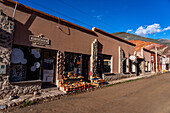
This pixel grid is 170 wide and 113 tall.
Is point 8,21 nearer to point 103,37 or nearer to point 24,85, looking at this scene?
point 24,85

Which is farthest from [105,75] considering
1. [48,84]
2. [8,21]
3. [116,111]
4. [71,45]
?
[8,21]

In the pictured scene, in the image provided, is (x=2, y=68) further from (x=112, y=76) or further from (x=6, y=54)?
(x=112, y=76)

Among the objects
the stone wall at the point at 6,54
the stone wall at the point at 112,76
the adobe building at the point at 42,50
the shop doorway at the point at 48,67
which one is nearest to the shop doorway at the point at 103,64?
the adobe building at the point at 42,50

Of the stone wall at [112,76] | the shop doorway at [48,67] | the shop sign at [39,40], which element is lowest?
the stone wall at [112,76]

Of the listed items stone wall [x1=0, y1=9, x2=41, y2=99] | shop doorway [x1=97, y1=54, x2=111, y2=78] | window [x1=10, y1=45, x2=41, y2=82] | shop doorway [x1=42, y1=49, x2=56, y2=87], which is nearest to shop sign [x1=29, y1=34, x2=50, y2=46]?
window [x1=10, y1=45, x2=41, y2=82]

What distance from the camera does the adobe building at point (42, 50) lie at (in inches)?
226

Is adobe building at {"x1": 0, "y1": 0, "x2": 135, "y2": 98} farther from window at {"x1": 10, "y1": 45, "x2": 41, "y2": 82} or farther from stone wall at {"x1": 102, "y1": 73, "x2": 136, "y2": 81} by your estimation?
stone wall at {"x1": 102, "y1": 73, "x2": 136, "y2": 81}

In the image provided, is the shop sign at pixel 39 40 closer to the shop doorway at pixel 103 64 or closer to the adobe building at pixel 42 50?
the adobe building at pixel 42 50

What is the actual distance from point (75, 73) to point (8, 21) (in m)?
5.59

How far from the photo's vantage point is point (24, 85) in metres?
6.03

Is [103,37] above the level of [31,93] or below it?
above

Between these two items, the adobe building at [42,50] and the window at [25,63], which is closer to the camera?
the adobe building at [42,50]

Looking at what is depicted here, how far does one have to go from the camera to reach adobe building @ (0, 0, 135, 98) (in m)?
5.74

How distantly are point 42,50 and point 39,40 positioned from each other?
66 centimetres
